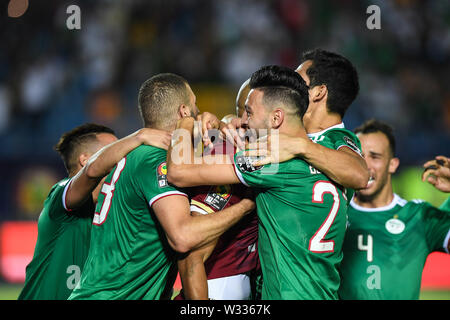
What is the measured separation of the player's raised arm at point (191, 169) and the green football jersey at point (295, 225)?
9cm

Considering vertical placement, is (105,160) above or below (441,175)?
above

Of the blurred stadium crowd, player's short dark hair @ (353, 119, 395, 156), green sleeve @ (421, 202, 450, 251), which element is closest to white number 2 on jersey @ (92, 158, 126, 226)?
player's short dark hair @ (353, 119, 395, 156)

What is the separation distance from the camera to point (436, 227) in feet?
16.5

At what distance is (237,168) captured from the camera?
340 centimetres

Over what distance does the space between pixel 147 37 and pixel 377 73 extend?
249 inches

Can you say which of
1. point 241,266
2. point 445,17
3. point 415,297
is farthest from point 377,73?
point 241,266

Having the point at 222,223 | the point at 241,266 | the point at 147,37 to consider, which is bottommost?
the point at 241,266

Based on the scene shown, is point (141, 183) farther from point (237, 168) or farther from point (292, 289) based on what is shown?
point (292, 289)

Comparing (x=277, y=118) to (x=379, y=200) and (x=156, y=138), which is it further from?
(x=379, y=200)

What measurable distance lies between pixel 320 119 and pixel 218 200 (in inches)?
45.2

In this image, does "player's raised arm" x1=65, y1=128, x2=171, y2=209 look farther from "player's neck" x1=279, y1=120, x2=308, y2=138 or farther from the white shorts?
the white shorts

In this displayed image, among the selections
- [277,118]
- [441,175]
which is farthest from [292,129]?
[441,175]

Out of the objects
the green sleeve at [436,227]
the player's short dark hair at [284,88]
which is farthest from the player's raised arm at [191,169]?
the green sleeve at [436,227]

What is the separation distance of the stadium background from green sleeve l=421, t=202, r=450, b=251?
21.9 feet
